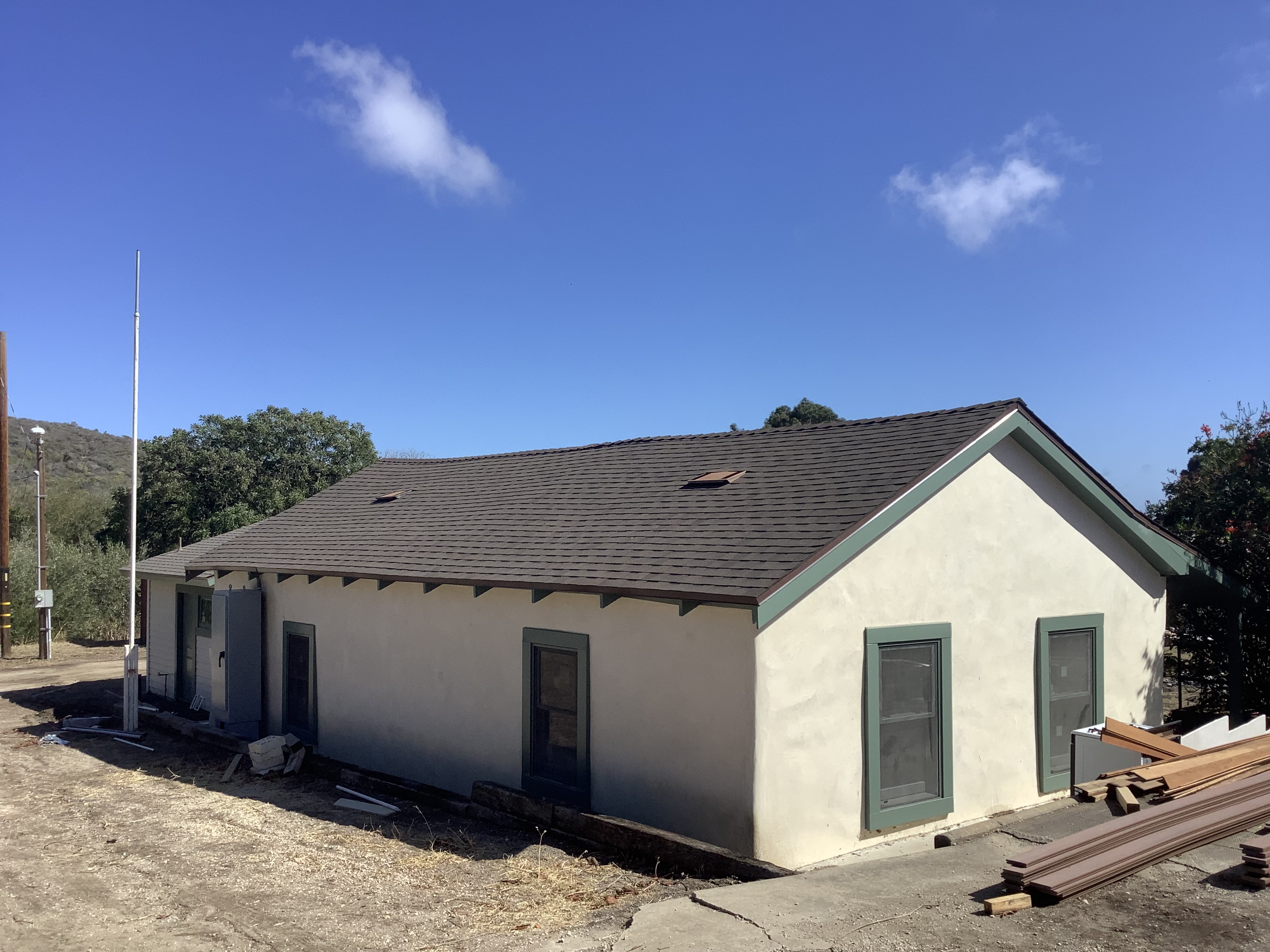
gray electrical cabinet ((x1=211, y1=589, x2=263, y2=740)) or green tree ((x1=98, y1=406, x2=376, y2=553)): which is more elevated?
green tree ((x1=98, y1=406, x2=376, y2=553))

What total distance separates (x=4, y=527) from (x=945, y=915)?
27160mm

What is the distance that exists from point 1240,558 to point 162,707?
1844 centimetres

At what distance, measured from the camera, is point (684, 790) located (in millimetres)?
7988

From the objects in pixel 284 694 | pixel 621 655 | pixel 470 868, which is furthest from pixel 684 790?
pixel 284 694

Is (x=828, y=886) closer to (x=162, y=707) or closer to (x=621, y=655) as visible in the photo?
(x=621, y=655)

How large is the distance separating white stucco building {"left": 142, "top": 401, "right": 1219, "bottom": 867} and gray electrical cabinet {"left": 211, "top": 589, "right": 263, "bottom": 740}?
1.50m

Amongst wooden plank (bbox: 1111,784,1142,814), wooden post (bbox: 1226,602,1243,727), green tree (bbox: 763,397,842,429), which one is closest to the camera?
wooden plank (bbox: 1111,784,1142,814)

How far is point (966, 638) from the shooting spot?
905 cm

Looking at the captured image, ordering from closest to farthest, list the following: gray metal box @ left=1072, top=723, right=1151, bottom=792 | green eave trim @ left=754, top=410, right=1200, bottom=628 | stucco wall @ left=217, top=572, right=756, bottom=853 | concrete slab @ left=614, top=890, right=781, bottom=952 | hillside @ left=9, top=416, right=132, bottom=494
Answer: concrete slab @ left=614, top=890, right=781, bottom=952
green eave trim @ left=754, top=410, right=1200, bottom=628
stucco wall @ left=217, top=572, right=756, bottom=853
gray metal box @ left=1072, top=723, right=1151, bottom=792
hillside @ left=9, top=416, right=132, bottom=494

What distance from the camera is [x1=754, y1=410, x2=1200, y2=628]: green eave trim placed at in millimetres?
7398

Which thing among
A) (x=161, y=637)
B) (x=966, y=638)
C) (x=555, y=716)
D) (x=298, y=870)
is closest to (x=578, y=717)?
(x=555, y=716)

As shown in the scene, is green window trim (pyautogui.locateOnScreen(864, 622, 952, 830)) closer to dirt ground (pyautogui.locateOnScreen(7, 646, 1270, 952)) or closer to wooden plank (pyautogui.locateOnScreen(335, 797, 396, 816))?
dirt ground (pyautogui.locateOnScreen(7, 646, 1270, 952))

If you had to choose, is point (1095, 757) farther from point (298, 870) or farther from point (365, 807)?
point (365, 807)

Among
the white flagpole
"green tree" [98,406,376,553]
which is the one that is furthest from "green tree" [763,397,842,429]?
the white flagpole
